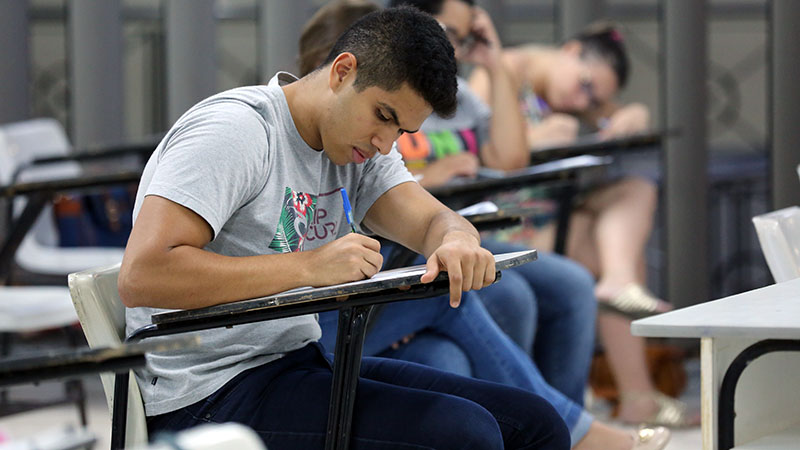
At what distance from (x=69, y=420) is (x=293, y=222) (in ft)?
6.74

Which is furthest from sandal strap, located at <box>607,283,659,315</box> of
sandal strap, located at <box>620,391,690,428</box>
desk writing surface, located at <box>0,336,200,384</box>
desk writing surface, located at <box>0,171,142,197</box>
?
desk writing surface, located at <box>0,336,200,384</box>

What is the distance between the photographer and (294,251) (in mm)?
1615

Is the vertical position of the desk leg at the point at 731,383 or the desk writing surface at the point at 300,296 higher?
the desk writing surface at the point at 300,296

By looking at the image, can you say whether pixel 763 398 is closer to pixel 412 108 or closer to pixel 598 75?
pixel 412 108

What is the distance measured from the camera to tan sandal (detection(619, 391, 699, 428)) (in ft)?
10.9

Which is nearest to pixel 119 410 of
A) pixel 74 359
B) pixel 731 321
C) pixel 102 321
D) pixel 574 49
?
pixel 102 321

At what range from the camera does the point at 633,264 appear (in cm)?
374

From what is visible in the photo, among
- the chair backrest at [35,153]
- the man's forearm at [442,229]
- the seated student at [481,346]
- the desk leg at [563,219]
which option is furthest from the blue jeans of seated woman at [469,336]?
the chair backrest at [35,153]

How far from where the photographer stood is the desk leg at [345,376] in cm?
145

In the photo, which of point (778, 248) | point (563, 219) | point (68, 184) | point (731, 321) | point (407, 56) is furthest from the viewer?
point (563, 219)

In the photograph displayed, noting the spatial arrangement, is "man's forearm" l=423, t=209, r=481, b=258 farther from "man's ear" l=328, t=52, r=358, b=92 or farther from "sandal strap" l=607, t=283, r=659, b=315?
"sandal strap" l=607, t=283, r=659, b=315

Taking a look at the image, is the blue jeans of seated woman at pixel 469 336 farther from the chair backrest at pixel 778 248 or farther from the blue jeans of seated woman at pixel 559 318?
the chair backrest at pixel 778 248

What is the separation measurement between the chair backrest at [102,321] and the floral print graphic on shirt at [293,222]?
0.81ft

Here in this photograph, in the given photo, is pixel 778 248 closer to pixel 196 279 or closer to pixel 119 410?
pixel 196 279
